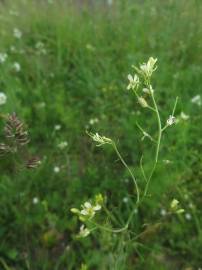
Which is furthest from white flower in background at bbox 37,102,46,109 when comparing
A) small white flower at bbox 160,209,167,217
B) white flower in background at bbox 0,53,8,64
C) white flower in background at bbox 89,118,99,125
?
small white flower at bbox 160,209,167,217

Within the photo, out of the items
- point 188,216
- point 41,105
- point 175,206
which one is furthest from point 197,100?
point 175,206

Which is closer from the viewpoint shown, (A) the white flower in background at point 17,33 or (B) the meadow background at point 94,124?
(B) the meadow background at point 94,124

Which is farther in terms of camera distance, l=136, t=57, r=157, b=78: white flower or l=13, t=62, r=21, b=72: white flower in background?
l=13, t=62, r=21, b=72: white flower in background

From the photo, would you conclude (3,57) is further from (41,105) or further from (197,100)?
(197,100)

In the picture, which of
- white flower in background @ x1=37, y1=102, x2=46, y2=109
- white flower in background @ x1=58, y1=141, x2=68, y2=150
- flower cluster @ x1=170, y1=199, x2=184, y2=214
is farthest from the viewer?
white flower in background @ x1=37, y1=102, x2=46, y2=109

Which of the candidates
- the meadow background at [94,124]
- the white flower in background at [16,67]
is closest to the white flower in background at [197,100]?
the meadow background at [94,124]

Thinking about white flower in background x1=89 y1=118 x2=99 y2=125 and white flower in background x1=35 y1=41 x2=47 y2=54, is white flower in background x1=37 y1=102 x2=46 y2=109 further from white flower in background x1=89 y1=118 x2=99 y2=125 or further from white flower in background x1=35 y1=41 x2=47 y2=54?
white flower in background x1=35 y1=41 x2=47 y2=54

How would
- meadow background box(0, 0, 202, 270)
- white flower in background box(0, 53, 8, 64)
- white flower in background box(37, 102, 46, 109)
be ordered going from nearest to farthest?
meadow background box(0, 0, 202, 270)
white flower in background box(37, 102, 46, 109)
white flower in background box(0, 53, 8, 64)

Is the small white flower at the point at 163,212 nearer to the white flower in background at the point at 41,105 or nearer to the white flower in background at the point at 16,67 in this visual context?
the white flower in background at the point at 41,105
